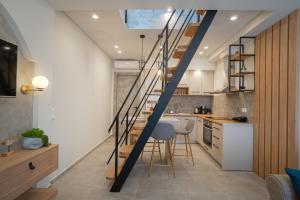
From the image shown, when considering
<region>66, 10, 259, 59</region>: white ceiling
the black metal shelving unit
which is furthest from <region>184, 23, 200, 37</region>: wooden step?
the black metal shelving unit

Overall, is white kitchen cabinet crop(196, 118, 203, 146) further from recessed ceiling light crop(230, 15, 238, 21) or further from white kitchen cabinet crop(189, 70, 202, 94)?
recessed ceiling light crop(230, 15, 238, 21)

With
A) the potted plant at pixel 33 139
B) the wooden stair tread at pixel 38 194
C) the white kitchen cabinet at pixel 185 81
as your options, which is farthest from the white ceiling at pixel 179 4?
the white kitchen cabinet at pixel 185 81

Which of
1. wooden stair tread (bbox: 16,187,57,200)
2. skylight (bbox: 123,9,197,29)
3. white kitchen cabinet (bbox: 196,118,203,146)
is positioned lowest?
wooden stair tread (bbox: 16,187,57,200)

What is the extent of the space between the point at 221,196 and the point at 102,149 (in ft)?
11.1

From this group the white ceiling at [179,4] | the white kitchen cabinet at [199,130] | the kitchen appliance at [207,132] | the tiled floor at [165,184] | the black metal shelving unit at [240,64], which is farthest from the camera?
the white kitchen cabinet at [199,130]

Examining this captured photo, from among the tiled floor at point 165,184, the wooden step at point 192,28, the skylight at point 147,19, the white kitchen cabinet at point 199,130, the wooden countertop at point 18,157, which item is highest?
the skylight at point 147,19

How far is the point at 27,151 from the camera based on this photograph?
79.9 inches

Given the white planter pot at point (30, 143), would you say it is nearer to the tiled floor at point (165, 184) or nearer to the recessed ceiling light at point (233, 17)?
the tiled floor at point (165, 184)

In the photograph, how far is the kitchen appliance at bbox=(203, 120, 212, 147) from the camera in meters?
4.83

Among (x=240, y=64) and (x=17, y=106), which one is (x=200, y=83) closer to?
(x=240, y=64)

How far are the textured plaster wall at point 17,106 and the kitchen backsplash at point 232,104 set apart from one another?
394 centimetres

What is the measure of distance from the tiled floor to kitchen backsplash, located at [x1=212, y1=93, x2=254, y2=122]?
1365 mm

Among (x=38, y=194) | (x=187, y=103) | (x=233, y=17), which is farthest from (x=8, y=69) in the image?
(x=187, y=103)

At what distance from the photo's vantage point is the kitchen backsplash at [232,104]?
4.16 meters
